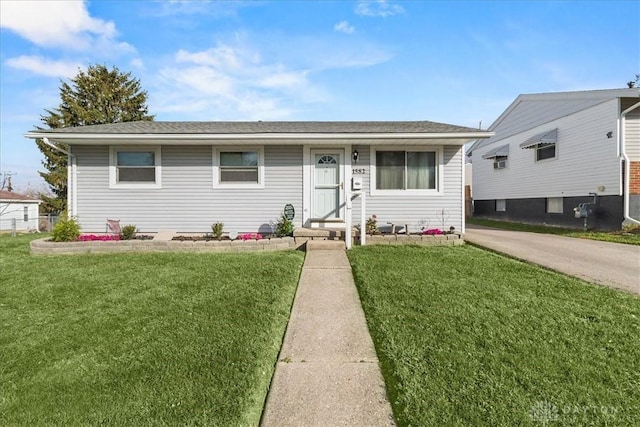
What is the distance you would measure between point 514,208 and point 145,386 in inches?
660

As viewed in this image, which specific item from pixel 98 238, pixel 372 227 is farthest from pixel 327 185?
pixel 98 238

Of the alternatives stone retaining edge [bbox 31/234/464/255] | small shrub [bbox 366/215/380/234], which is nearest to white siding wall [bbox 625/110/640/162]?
small shrub [bbox 366/215/380/234]

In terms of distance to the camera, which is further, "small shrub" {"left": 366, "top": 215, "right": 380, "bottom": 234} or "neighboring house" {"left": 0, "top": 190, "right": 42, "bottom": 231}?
"neighboring house" {"left": 0, "top": 190, "right": 42, "bottom": 231}

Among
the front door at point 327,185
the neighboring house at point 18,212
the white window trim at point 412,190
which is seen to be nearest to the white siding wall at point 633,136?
the white window trim at point 412,190

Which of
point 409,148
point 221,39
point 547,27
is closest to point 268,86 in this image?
point 221,39

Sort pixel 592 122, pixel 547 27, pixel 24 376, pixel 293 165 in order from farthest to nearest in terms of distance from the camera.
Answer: pixel 592 122 < pixel 547 27 < pixel 293 165 < pixel 24 376

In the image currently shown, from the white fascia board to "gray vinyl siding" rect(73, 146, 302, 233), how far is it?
55 centimetres

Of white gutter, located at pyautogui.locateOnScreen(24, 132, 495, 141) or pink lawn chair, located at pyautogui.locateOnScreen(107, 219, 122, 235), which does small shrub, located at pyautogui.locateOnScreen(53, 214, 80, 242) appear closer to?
pink lawn chair, located at pyautogui.locateOnScreen(107, 219, 122, 235)

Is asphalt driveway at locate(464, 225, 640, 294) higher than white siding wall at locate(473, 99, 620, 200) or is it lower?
lower

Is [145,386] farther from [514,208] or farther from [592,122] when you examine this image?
[514,208]

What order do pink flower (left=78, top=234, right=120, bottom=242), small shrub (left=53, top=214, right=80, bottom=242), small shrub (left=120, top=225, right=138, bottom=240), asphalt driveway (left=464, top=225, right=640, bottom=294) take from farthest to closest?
small shrub (left=120, top=225, right=138, bottom=240)
pink flower (left=78, top=234, right=120, bottom=242)
small shrub (left=53, top=214, right=80, bottom=242)
asphalt driveway (left=464, top=225, right=640, bottom=294)

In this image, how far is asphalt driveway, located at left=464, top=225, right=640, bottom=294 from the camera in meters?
5.10

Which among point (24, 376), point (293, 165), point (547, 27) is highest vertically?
point (547, 27)

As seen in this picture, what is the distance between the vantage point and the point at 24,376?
8.34 ft
